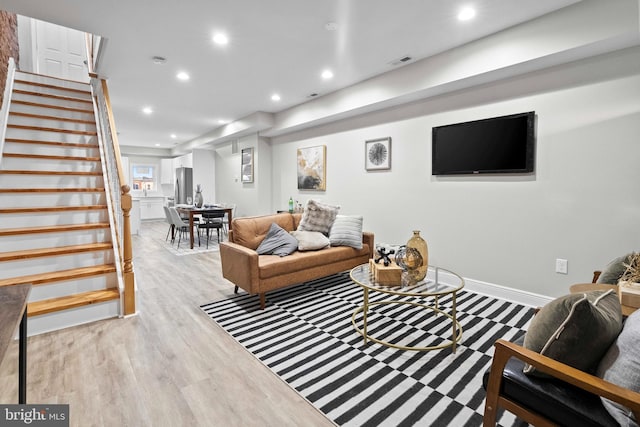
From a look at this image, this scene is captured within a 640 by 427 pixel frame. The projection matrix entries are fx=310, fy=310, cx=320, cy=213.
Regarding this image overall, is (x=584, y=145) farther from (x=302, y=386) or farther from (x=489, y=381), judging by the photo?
(x=302, y=386)

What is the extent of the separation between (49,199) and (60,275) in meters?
1.06

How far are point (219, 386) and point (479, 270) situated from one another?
9.71 feet

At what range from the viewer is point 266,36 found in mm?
3102

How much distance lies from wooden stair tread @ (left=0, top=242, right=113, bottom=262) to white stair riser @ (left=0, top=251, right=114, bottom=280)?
4 centimetres

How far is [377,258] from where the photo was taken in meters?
2.68

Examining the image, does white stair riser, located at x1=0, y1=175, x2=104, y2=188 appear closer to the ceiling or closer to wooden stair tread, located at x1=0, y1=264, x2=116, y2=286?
wooden stair tread, located at x1=0, y1=264, x2=116, y2=286

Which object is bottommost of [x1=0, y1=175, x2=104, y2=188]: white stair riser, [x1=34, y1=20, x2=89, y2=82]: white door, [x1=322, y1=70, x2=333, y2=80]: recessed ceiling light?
[x1=0, y1=175, x2=104, y2=188]: white stair riser

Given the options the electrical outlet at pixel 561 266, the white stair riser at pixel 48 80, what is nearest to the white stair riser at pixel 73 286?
the white stair riser at pixel 48 80

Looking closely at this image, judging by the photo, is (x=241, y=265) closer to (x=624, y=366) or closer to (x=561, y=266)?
(x=624, y=366)

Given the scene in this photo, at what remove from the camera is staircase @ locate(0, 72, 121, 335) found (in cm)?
270

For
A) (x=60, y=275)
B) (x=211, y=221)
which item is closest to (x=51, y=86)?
(x=211, y=221)

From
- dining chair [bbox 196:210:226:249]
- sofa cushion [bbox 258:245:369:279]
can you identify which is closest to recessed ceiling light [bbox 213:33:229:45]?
sofa cushion [bbox 258:245:369:279]

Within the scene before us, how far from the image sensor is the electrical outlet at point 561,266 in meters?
2.91

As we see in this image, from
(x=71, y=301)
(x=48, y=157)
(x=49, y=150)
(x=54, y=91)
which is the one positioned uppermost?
(x=54, y=91)
